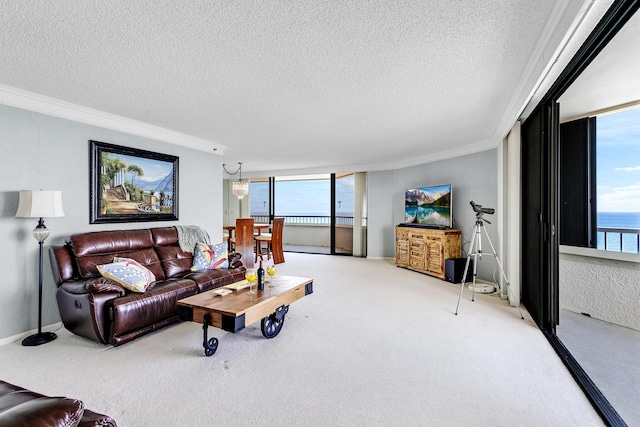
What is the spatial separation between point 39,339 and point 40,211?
1.19 metres

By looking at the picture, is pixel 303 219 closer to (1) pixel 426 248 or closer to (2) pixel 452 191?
(1) pixel 426 248

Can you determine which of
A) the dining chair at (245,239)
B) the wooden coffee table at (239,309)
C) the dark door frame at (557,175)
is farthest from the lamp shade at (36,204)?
the dark door frame at (557,175)

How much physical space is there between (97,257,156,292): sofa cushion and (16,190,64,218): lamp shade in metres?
0.69

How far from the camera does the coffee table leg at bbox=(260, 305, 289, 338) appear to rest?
2.78 m

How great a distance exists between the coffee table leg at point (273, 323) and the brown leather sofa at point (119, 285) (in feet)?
3.21

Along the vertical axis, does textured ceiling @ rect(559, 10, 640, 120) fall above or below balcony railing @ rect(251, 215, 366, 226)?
above

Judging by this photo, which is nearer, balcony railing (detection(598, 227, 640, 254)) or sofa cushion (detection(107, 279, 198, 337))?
sofa cushion (detection(107, 279, 198, 337))

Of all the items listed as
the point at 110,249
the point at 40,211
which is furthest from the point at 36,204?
the point at 110,249

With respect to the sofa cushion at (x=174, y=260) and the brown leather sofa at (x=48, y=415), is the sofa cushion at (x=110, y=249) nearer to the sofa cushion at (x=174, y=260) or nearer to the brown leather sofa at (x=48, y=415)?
the sofa cushion at (x=174, y=260)

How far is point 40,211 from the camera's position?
2.74 metres

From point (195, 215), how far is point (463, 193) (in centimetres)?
470

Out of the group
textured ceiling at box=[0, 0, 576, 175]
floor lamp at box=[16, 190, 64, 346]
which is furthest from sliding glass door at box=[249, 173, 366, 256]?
floor lamp at box=[16, 190, 64, 346]

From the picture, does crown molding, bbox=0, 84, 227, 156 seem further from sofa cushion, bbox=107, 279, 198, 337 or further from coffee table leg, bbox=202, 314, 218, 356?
coffee table leg, bbox=202, 314, 218, 356

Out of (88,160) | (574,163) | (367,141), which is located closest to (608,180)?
(574,163)
